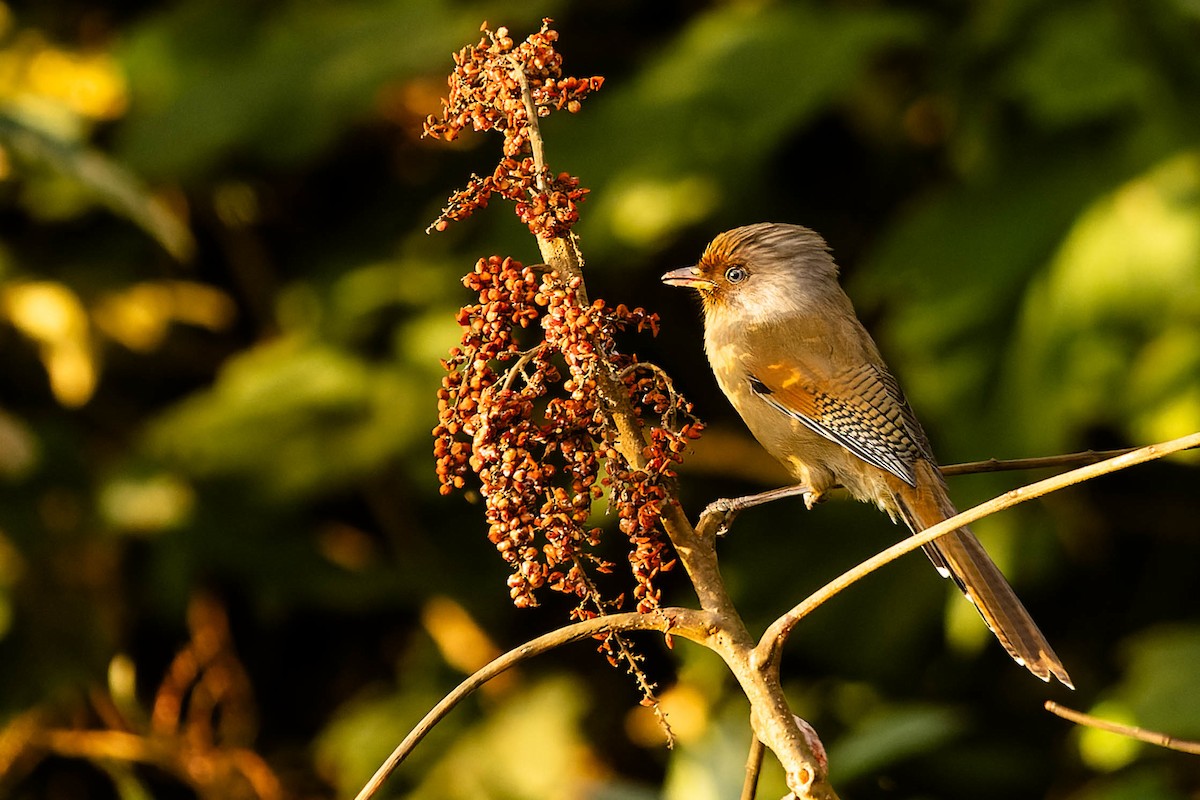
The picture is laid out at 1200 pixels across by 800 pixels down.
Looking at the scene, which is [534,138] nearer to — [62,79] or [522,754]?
[522,754]

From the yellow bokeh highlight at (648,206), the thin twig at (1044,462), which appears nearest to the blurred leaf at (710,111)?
the yellow bokeh highlight at (648,206)

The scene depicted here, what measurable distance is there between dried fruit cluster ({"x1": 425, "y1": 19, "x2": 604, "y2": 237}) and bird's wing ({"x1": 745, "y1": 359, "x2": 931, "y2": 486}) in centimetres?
147

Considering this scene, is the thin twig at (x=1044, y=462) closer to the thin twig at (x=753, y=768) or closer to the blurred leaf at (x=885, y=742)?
the thin twig at (x=753, y=768)

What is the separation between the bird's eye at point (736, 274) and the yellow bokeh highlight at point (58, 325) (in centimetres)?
294

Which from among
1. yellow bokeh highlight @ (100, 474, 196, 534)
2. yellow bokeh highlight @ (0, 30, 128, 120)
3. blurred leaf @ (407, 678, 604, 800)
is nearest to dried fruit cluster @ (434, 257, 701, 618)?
blurred leaf @ (407, 678, 604, 800)

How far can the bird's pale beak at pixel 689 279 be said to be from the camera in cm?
301

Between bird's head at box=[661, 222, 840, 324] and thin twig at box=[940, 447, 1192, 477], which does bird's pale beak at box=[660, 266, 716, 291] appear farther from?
thin twig at box=[940, 447, 1192, 477]

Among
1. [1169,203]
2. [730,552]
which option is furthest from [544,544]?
[730,552]

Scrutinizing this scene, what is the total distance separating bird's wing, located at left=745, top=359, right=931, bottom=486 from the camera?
3.06m

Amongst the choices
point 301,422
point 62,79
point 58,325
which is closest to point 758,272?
point 301,422

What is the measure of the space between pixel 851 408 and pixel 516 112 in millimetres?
1644

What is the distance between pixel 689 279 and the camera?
3062 millimetres

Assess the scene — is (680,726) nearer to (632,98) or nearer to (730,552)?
(730,552)

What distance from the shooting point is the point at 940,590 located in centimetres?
485
